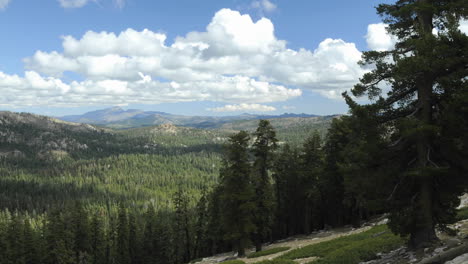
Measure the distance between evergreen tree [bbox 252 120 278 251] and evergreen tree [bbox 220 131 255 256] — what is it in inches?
43.3

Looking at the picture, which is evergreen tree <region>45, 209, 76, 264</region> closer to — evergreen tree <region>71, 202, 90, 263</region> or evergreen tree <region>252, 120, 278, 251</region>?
evergreen tree <region>71, 202, 90, 263</region>

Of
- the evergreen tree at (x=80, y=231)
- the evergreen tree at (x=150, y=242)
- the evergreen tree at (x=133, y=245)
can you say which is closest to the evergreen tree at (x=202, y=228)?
the evergreen tree at (x=150, y=242)

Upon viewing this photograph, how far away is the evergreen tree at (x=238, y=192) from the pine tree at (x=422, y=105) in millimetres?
21257

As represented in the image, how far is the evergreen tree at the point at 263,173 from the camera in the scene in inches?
1443

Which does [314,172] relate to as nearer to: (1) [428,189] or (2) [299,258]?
(2) [299,258]

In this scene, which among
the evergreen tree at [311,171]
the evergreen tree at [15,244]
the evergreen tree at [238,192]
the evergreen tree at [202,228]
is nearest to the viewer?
the evergreen tree at [238,192]

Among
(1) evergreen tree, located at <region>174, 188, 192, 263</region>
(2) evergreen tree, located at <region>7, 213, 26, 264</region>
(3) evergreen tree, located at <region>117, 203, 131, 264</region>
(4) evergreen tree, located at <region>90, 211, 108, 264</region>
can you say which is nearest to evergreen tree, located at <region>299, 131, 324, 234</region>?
(1) evergreen tree, located at <region>174, 188, 192, 263</region>

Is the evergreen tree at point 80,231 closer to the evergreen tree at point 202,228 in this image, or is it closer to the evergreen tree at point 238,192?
the evergreen tree at point 202,228

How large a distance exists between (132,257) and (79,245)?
40.8ft

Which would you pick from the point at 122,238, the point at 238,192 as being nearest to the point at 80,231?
the point at 122,238

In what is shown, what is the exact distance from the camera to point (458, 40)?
41.8 ft

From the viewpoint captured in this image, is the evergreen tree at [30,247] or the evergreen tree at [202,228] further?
the evergreen tree at [30,247]

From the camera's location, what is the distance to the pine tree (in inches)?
511

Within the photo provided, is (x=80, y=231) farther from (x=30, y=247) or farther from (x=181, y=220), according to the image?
(x=181, y=220)
